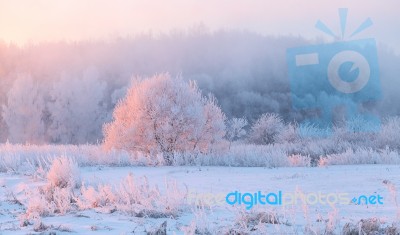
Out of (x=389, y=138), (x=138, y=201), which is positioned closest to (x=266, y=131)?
(x=389, y=138)

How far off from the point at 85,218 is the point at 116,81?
55034mm

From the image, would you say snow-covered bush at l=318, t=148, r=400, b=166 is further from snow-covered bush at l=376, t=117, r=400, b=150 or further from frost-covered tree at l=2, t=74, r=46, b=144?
frost-covered tree at l=2, t=74, r=46, b=144

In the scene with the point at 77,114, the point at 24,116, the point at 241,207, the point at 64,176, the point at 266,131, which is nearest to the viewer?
the point at 241,207

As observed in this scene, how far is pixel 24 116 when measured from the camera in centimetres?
4662

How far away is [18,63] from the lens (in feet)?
226

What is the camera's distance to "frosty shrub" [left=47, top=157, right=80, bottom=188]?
32.3 ft

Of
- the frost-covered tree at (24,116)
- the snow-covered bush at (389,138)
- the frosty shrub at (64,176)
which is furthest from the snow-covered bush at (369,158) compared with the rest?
the frost-covered tree at (24,116)

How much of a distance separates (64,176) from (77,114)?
125 feet

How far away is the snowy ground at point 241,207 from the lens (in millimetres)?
5824

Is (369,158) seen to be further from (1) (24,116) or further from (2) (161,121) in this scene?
(1) (24,116)

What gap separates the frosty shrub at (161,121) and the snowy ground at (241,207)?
6.35m

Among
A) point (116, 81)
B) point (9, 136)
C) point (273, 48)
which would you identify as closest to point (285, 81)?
point (273, 48)

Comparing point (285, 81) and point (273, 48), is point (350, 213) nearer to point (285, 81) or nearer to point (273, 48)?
point (285, 81)

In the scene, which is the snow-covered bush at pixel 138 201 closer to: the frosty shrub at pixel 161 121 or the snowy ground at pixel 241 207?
the snowy ground at pixel 241 207
